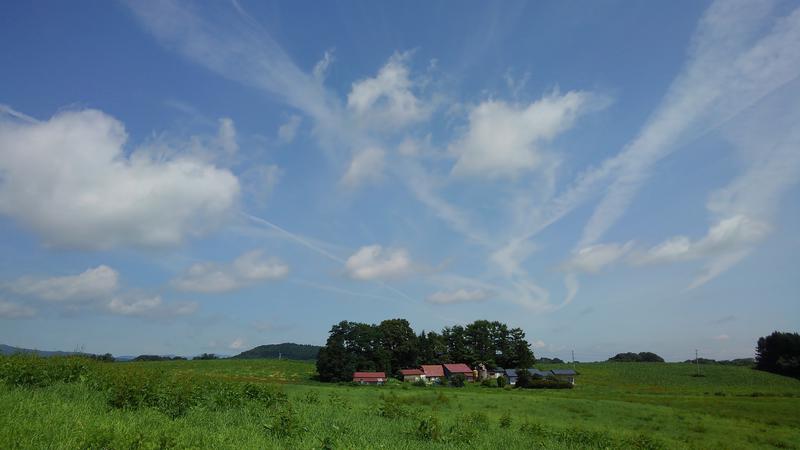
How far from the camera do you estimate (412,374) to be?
120 m

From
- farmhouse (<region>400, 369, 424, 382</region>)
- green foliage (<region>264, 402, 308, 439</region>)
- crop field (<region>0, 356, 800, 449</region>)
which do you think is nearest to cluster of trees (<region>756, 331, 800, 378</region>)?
farmhouse (<region>400, 369, 424, 382</region>)

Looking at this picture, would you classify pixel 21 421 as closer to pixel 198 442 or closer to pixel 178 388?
pixel 198 442

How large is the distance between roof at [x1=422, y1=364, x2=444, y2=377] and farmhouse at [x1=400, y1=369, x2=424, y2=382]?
4.52 feet

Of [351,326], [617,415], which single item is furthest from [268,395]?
[351,326]

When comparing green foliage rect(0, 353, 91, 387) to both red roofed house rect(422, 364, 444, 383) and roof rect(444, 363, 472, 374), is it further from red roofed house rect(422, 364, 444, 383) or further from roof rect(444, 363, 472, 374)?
roof rect(444, 363, 472, 374)

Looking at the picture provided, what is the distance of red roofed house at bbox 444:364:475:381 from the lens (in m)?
123

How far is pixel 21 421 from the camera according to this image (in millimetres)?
12320

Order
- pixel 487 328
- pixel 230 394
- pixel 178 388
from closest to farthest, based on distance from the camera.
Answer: pixel 178 388 → pixel 230 394 → pixel 487 328

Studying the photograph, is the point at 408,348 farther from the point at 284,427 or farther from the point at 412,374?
the point at 284,427

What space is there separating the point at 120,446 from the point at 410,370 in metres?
117

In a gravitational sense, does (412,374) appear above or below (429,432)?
above

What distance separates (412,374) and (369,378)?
15958 mm

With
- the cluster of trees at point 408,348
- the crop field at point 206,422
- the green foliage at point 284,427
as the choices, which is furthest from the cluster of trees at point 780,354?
the green foliage at point 284,427

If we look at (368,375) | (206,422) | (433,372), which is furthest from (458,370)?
(206,422)
